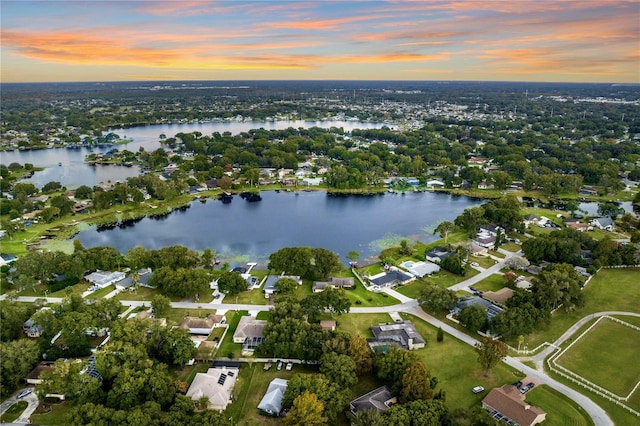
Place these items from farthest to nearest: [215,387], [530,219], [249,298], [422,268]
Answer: [530,219]
[422,268]
[249,298]
[215,387]

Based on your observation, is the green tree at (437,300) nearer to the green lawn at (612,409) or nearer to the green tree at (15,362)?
the green lawn at (612,409)

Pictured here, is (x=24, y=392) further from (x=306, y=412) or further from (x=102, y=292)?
(x=306, y=412)

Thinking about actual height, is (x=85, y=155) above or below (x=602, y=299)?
above

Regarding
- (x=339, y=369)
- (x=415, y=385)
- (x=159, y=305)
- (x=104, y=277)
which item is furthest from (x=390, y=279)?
(x=104, y=277)

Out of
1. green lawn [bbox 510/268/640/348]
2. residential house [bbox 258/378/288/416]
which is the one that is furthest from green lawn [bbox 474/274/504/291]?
residential house [bbox 258/378/288/416]

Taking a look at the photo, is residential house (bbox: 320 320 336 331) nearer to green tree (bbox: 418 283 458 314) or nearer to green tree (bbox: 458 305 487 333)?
green tree (bbox: 418 283 458 314)
